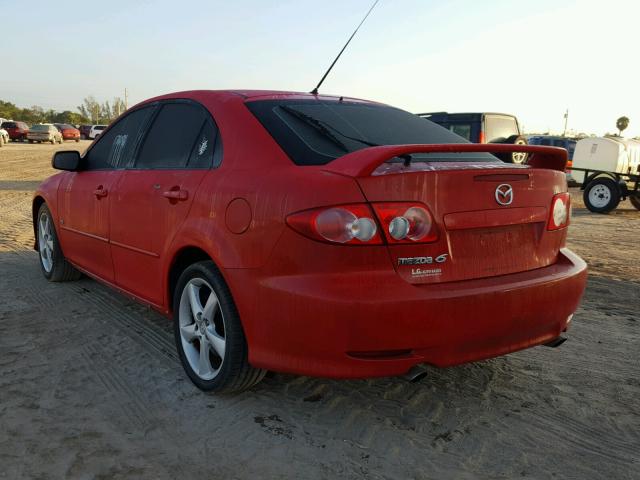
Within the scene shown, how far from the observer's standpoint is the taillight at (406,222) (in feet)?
7.33

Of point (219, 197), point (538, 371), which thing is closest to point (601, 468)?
point (538, 371)

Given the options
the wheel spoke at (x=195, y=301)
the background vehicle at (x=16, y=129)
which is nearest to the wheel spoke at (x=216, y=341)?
the wheel spoke at (x=195, y=301)

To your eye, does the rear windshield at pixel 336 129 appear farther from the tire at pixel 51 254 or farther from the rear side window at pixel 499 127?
the rear side window at pixel 499 127

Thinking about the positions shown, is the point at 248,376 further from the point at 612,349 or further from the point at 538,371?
the point at 612,349

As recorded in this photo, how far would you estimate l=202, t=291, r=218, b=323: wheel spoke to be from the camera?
112 inches

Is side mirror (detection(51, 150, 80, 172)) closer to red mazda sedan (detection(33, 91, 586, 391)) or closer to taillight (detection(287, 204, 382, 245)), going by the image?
red mazda sedan (detection(33, 91, 586, 391))

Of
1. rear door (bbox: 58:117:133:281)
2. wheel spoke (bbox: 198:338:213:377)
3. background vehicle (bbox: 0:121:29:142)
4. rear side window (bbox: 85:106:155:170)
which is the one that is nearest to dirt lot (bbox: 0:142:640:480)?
wheel spoke (bbox: 198:338:213:377)

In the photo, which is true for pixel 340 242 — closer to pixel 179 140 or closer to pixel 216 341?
pixel 216 341

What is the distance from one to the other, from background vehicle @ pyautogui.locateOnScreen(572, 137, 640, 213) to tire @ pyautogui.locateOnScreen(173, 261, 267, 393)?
1162 cm

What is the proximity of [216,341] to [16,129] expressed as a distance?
4560 cm

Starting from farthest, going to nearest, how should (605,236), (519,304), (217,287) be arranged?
(605,236) < (217,287) < (519,304)

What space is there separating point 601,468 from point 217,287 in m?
1.86

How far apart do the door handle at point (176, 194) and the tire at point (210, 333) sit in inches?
15.1

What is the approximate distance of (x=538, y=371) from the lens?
329 cm
